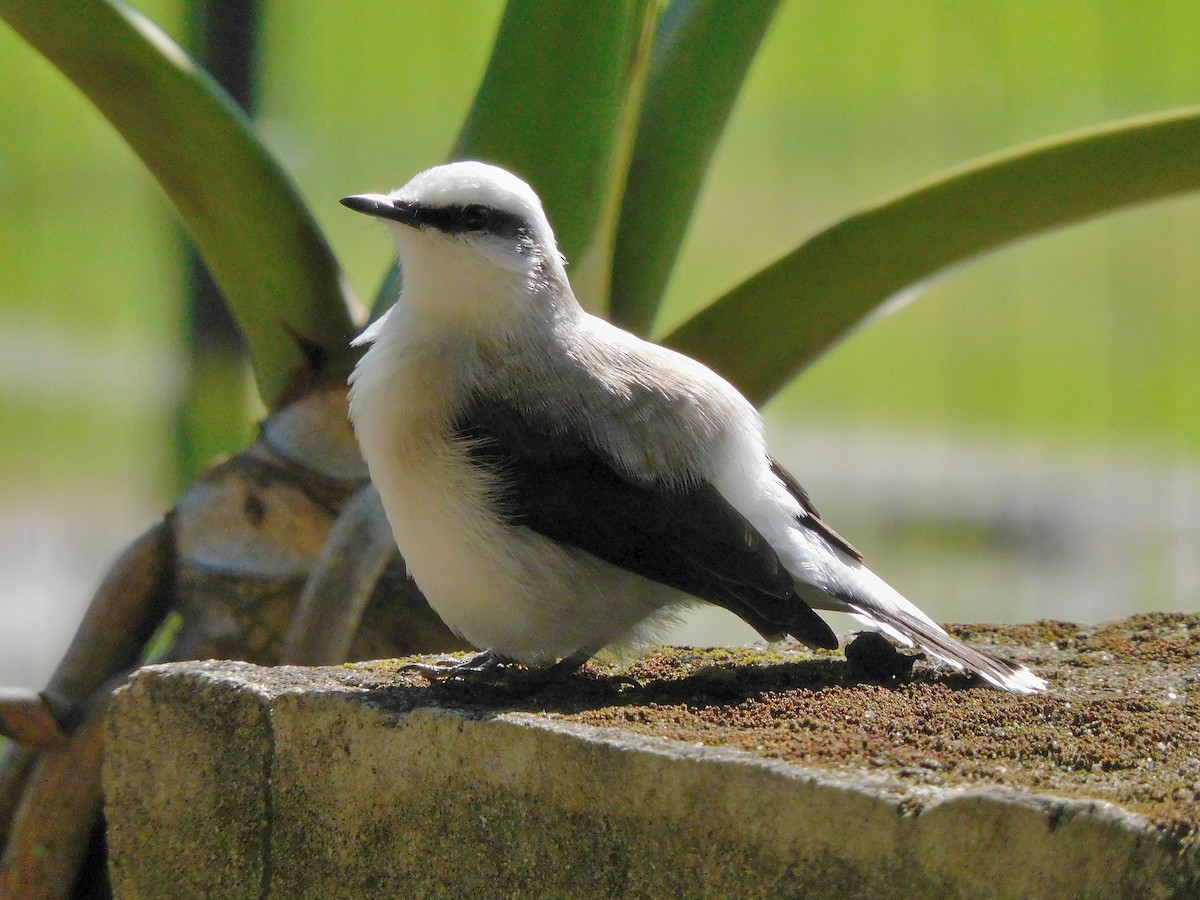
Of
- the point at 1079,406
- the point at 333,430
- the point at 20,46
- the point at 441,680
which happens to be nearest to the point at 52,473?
the point at 20,46

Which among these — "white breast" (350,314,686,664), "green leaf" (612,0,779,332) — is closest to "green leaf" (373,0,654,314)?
"green leaf" (612,0,779,332)

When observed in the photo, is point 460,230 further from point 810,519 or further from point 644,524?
point 810,519

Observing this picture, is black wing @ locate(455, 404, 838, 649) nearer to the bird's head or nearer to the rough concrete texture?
the rough concrete texture

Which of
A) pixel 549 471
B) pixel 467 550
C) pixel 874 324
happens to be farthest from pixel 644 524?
pixel 874 324

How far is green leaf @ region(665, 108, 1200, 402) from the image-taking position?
11.9 ft

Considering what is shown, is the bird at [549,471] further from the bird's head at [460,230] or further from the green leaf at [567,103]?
the green leaf at [567,103]

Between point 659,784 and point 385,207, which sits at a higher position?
point 385,207

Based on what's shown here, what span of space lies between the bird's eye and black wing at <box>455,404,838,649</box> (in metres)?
0.45

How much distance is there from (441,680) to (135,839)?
24.7 inches

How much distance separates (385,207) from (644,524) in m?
0.81

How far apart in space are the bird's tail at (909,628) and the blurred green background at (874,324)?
347 centimetres

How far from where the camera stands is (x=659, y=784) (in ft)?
6.66

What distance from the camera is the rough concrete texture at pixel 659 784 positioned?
181 cm

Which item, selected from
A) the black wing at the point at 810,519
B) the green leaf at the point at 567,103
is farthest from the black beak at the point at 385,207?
the black wing at the point at 810,519
